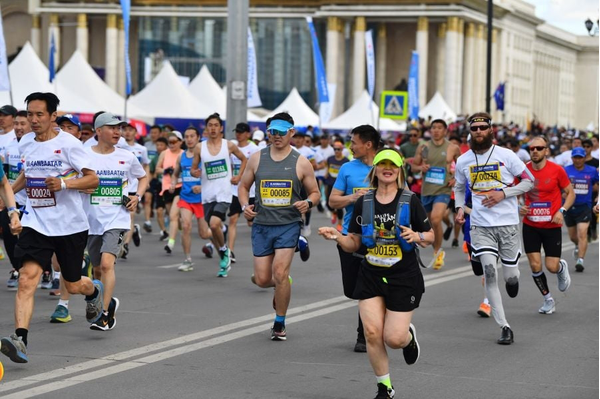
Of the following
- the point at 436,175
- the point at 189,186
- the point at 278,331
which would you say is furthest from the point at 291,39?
the point at 278,331

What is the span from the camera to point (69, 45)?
9931 centimetres

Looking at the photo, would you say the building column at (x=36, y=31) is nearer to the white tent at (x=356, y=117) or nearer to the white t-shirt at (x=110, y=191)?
the white tent at (x=356, y=117)

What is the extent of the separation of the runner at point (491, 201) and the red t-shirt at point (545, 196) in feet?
4.89

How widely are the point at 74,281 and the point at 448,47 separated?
82.9 m

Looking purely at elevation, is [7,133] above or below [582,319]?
above

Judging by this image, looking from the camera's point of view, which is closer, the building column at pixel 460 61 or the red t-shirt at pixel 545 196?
the red t-shirt at pixel 545 196

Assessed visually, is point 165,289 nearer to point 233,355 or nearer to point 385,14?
point 233,355

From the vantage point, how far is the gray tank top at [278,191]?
10.8 m

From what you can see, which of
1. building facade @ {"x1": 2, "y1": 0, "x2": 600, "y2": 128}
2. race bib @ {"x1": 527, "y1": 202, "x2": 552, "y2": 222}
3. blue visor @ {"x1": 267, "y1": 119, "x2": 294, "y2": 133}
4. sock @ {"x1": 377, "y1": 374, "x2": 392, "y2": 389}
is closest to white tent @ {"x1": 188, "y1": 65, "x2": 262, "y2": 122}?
race bib @ {"x1": 527, "y1": 202, "x2": 552, "y2": 222}

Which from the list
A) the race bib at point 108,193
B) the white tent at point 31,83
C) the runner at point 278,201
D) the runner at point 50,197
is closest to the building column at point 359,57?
the white tent at point 31,83

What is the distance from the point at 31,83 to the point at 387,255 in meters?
28.4

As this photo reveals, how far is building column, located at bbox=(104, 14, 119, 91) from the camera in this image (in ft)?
310

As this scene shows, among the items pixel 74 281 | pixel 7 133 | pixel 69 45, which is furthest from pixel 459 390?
pixel 69 45

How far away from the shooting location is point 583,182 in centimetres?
1852
